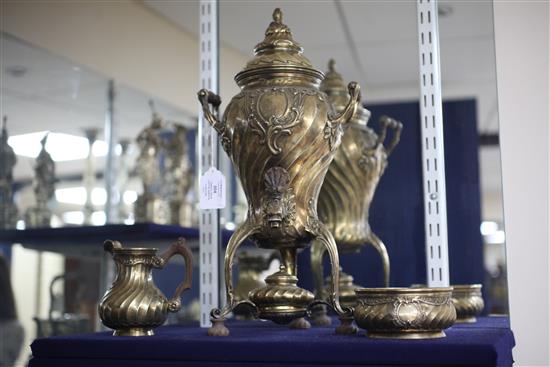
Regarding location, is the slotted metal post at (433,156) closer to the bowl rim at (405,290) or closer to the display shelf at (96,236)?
the bowl rim at (405,290)

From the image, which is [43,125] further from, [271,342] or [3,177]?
[271,342]

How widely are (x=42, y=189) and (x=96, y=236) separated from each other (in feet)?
2.39

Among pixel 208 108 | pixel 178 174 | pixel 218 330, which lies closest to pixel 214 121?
pixel 208 108

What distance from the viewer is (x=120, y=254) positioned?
1.45 m

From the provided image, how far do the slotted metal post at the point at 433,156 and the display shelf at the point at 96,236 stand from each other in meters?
0.84

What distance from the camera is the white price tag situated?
5.33 feet

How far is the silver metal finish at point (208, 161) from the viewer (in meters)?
1.72

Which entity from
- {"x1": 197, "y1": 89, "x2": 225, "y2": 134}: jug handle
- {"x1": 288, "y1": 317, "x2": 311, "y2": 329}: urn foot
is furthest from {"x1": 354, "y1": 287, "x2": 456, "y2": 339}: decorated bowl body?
{"x1": 197, "y1": 89, "x2": 225, "y2": 134}: jug handle

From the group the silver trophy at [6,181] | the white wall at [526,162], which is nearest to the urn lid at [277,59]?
the white wall at [526,162]

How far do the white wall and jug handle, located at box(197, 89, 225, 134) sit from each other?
66 cm

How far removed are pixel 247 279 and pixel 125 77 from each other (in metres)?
1.66

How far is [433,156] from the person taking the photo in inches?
63.7

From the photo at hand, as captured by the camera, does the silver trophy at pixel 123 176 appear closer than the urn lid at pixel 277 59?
No

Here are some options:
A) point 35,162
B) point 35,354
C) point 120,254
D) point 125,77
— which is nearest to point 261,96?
point 120,254
